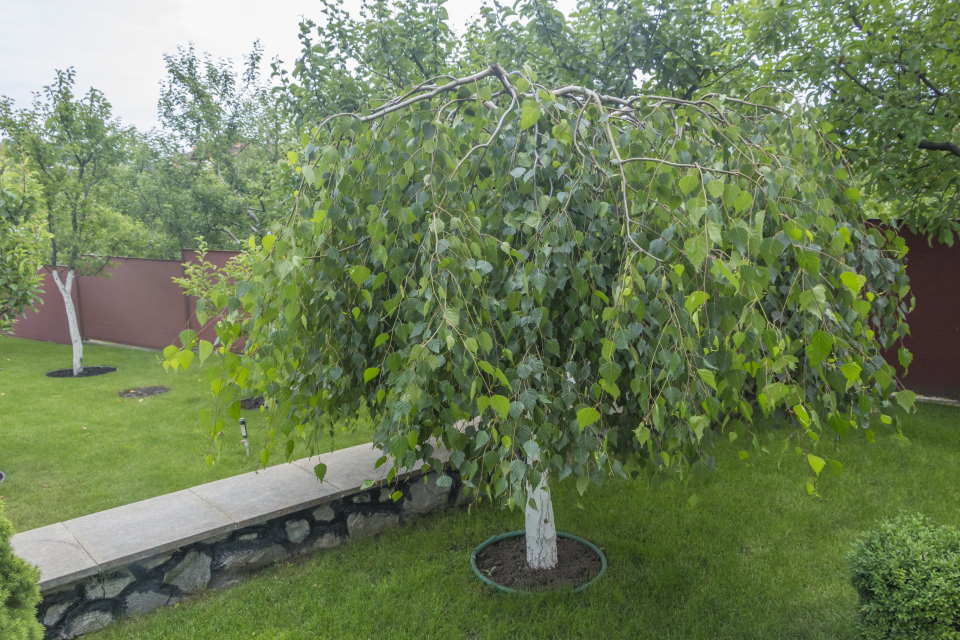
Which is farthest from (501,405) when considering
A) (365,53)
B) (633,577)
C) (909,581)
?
(365,53)

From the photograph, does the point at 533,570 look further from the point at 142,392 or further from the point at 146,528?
the point at 142,392

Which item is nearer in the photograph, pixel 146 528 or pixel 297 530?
pixel 146 528

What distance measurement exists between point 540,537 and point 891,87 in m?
5.30

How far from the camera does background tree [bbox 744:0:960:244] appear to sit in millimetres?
5324

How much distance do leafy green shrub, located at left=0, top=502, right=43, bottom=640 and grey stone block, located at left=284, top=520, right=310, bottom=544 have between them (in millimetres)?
1574

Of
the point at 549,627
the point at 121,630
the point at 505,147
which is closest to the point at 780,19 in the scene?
the point at 505,147

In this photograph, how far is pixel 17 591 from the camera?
241cm

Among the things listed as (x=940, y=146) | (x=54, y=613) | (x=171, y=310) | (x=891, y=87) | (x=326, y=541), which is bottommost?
(x=326, y=541)

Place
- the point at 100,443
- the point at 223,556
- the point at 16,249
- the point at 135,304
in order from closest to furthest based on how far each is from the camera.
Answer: the point at 223,556, the point at 16,249, the point at 100,443, the point at 135,304

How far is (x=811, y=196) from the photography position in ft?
7.72

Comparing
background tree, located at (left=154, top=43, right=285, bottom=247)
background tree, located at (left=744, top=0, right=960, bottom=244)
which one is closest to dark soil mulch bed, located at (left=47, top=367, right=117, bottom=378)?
background tree, located at (left=154, top=43, right=285, bottom=247)

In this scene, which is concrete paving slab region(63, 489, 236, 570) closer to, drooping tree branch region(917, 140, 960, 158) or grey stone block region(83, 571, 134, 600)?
grey stone block region(83, 571, 134, 600)

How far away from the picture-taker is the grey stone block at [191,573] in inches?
136

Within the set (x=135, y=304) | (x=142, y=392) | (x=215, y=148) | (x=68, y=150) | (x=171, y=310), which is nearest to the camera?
(x=142, y=392)
